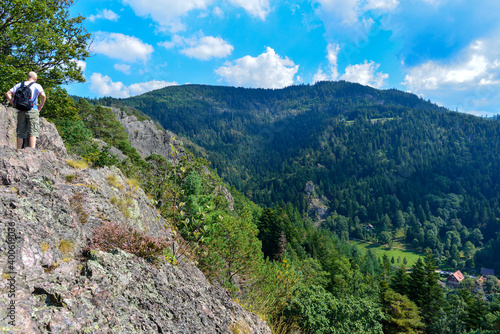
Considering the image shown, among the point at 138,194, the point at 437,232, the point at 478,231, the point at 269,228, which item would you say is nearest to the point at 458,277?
the point at 437,232

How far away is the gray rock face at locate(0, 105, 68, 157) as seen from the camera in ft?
31.8

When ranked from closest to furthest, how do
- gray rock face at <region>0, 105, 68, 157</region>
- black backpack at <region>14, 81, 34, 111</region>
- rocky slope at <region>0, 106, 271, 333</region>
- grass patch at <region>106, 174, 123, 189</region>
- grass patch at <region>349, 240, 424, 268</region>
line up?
1. rocky slope at <region>0, 106, 271, 333</region>
2. black backpack at <region>14, 81, 34, 111</region>
3. gray rock face at <region>0, 105, 68, 157</region>
4. grass patch at <region>106, 174, 123, 189</region>
5. grass patch at <region>349, 240, 424, 268</region>

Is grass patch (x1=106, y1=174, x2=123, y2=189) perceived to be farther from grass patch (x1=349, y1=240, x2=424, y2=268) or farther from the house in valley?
the house in valley

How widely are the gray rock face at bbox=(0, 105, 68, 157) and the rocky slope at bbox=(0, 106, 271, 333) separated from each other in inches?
133

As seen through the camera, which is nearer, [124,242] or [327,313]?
[124,242]

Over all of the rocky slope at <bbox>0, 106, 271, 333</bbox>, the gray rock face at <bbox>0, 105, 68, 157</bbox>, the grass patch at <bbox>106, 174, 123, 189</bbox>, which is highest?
the gray rock face at <bbox>0, 105, 68, 157</bbox>

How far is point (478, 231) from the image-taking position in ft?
631

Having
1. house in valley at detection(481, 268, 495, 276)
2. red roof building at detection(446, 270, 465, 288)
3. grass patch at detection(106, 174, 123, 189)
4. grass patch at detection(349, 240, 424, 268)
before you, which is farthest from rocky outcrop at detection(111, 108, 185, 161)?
house in valley at detection(481, 268, 495, 276)

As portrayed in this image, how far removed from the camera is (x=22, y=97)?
7574 millimetres

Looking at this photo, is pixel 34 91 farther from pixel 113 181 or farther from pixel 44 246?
pixel 44 246

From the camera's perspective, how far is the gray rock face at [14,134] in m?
9.69

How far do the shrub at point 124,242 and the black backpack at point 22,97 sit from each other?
4621 millimetres

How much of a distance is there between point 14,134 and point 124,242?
831cm

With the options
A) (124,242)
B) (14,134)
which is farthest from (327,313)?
(14,134)
